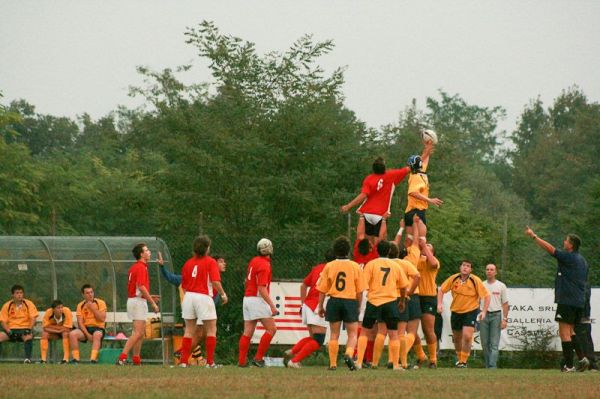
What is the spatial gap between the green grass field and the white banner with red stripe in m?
7.41

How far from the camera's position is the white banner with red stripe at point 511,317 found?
81.1 ft

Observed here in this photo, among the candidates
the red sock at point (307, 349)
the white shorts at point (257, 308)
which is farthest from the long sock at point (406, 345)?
the white shorts at point (257, 308)

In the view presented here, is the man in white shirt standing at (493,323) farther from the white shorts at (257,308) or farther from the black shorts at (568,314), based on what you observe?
the white shorts at (257,308)

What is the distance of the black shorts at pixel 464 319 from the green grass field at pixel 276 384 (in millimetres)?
4917

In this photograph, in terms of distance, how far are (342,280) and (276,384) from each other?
3.95 meters

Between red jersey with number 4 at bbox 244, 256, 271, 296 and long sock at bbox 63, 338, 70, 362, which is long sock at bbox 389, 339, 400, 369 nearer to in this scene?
red jersey with number 4 at bbox 244, 256, 271, 296

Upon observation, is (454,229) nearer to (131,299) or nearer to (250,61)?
(250,61)

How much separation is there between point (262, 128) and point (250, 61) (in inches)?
89.3

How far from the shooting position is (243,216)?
28.8 m

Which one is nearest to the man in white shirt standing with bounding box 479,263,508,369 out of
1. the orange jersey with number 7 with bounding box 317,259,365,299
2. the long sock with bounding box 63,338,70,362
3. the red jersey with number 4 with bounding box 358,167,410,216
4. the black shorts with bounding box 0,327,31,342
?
the red jersey with number 4 with bounding box 358,167,410,216

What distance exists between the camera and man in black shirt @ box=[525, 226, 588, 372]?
19578 mm

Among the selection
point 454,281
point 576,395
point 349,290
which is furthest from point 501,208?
point 576,395

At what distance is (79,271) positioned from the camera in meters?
26.0

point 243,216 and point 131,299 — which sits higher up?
point 243,216
